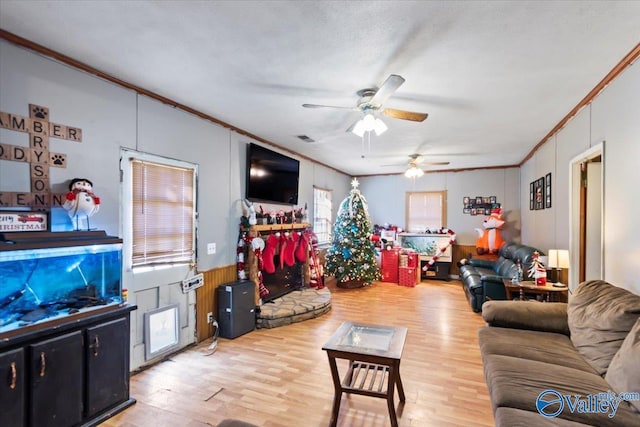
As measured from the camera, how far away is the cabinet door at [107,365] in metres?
2.21

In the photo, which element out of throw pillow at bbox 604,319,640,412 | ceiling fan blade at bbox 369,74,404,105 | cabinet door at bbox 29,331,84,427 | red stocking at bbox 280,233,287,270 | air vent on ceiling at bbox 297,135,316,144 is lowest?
cabinet door at bbox 29,331,84,427

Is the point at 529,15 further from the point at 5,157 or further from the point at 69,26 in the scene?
the point at 5,157

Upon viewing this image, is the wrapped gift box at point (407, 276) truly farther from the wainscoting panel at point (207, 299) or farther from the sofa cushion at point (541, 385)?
the sofa cushion at point (541, 385)

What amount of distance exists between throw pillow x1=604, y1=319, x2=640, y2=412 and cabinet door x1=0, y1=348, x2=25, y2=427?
3.34 m

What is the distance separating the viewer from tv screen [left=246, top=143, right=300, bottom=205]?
450 centimetres

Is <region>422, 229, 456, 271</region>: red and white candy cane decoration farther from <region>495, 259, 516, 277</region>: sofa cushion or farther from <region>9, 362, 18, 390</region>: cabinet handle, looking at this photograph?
<region>9, 362, 18, 390</region>: cabinet handle

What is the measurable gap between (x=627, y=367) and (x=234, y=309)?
3455 mm

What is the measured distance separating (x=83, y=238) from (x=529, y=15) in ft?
10.8

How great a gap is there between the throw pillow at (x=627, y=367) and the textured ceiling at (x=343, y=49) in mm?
1866

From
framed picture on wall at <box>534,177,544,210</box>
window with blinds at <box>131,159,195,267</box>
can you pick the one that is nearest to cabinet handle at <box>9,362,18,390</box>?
window with blinds at <box>131,159,195,267</box>

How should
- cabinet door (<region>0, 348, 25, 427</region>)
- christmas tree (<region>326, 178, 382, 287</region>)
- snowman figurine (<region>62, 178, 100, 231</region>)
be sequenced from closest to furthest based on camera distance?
cabinet door (<region>0, 348, 25, 427</region>) < snowman figurine (<region>62, 178, 100, 231</region>) < christmas tree (<region>326, 178, 382, 287</region>)

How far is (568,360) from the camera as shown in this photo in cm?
208

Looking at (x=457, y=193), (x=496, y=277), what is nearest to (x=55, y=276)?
(x=496, y=277)

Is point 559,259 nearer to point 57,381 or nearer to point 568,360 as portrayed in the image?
point 568,360
